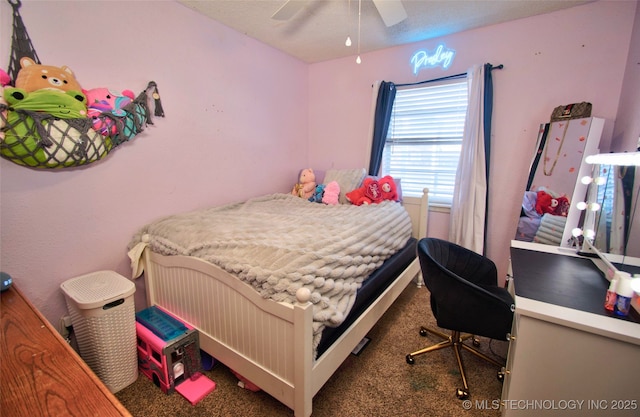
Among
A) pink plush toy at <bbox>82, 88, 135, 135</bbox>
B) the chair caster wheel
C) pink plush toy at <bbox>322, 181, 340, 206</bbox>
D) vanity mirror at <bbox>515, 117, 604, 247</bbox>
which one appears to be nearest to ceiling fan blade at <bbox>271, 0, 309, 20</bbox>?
pink plush toy at <bbox>82, 88, 135, 135</bbox>

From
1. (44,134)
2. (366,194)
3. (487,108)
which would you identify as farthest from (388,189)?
(44,134)

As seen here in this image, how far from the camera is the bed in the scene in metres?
1.20

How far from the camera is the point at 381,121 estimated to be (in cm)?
301

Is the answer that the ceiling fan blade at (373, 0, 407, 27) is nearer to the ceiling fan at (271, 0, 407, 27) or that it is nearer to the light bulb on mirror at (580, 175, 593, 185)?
the ceiling fan at (271, 0, 407, 27)

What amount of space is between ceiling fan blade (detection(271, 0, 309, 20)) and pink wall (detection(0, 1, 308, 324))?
85 centimetres

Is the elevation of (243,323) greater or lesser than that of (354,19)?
lesser

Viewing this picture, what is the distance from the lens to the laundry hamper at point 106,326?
143 cm

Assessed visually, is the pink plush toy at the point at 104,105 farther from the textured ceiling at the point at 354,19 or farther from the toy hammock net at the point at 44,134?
the textured ceiling at the point at 354,19

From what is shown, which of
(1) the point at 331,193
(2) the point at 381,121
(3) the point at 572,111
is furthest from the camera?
(2) the point at 381,121

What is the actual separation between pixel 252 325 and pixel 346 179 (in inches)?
74.5

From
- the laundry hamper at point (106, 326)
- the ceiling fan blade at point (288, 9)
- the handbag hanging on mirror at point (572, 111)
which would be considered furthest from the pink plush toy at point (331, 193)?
the handbag hanging on mirror at point (572, 111)

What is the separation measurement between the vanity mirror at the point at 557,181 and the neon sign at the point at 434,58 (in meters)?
1.04

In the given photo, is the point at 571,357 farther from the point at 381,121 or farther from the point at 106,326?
the point at 381,121

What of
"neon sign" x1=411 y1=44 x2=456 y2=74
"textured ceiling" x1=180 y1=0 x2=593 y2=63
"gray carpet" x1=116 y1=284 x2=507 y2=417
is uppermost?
"textured ceiling" x1=180 y1=0 x2=593 y2=63
